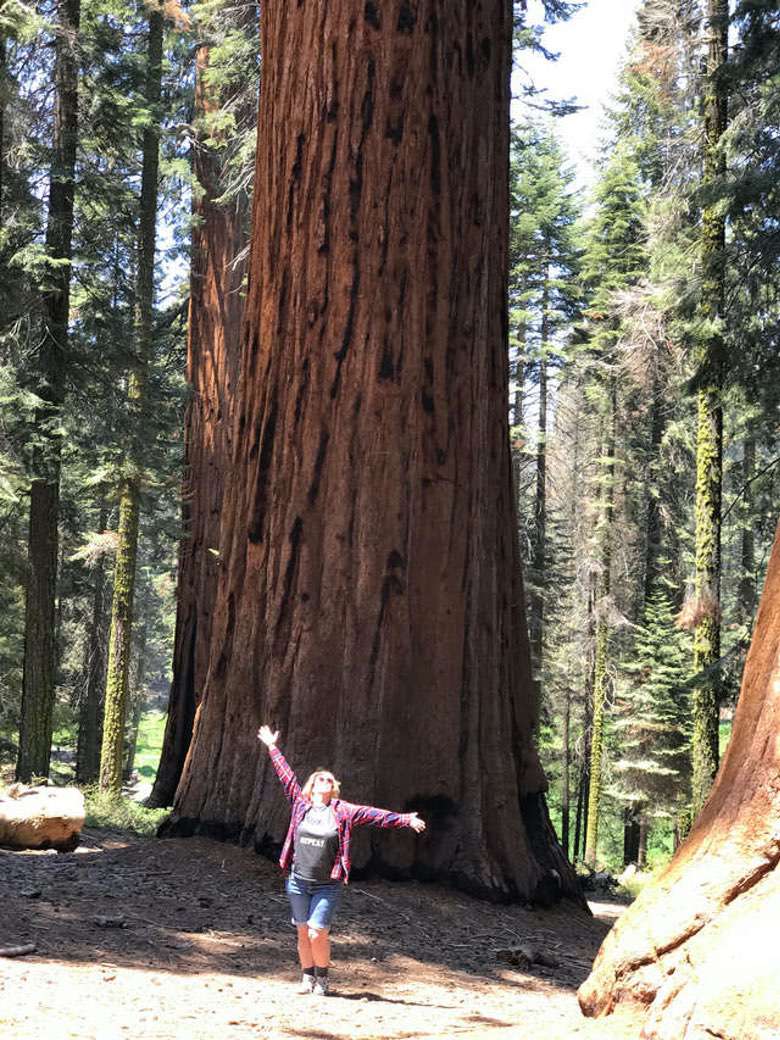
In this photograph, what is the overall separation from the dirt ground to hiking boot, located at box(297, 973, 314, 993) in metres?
0.08

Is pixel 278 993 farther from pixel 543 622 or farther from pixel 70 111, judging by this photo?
pixel 543 622

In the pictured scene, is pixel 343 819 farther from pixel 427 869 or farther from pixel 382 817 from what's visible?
pixel 427 869

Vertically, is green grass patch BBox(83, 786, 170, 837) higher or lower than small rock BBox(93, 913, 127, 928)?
lower

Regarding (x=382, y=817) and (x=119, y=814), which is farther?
(x=119, y=814)

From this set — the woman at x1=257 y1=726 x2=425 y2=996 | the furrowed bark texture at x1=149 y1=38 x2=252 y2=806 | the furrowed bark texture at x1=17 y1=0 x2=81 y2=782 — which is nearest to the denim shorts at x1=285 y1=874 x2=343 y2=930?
the woman at x1=257 y1=726 x2=425 y2=996

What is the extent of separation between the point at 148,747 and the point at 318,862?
233 ft

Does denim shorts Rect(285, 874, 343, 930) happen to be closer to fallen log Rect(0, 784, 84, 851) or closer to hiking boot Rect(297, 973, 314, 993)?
hiking boot Rect(297, 973, 314, 993)

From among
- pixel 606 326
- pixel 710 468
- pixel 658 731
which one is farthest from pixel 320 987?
pixel 606 326

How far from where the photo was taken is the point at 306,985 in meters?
5.47

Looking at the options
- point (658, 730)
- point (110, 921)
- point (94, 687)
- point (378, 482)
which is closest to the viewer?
point (110, 921)

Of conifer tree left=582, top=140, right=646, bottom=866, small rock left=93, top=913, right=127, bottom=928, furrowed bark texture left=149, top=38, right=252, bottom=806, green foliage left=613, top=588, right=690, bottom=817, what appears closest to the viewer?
small rock left=93, top=913, right=127, bottom=928

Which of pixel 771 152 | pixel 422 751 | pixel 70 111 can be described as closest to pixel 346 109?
pixel 422 751

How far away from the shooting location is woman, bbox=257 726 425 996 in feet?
18.1

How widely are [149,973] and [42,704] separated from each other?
11.5 m
